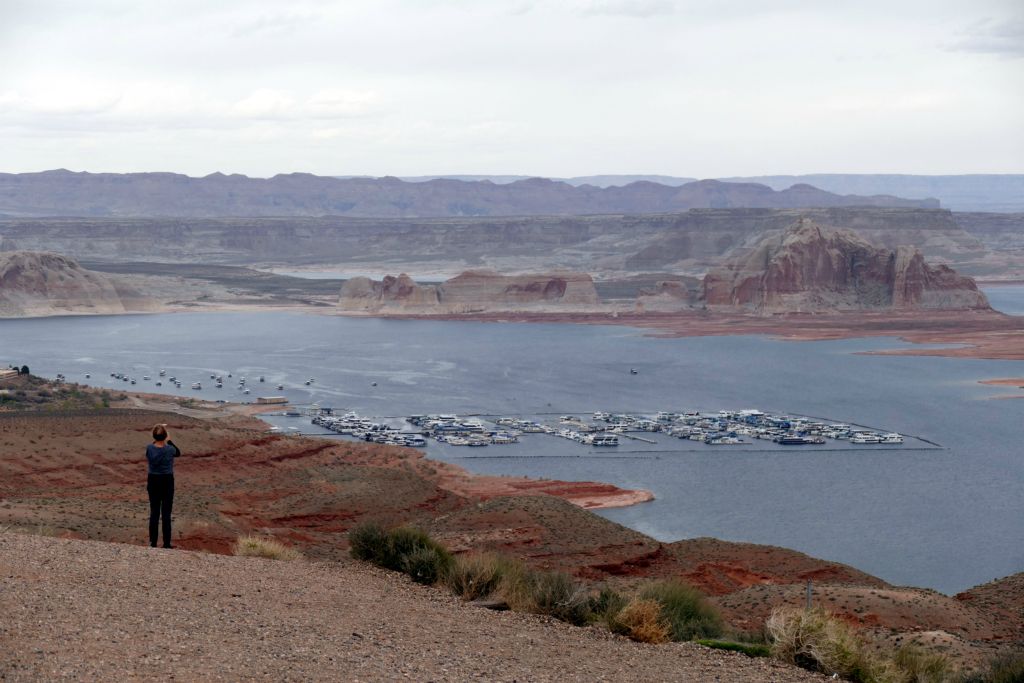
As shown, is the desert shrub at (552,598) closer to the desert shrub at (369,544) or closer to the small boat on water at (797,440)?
the desert shrub at (369,544)

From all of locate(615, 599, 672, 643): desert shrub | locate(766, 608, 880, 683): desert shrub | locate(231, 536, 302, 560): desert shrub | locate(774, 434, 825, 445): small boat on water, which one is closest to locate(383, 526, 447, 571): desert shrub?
locate(231, 536, 302, 560): desert shrub

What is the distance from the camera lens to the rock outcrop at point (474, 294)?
11512cm

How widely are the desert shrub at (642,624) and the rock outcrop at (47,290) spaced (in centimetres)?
10526

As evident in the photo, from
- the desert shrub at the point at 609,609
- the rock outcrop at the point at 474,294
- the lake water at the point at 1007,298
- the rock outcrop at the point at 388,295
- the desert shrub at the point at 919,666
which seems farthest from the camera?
the lake water at the point at 1007,298

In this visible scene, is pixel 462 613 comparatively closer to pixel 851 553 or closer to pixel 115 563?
pixel 115 563

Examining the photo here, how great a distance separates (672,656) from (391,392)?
1997 inches

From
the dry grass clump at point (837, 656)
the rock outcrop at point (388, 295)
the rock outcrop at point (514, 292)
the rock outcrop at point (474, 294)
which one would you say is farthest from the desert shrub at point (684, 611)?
the rock outcrop at point (514, 292)

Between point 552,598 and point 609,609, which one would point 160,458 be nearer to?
point 552,598

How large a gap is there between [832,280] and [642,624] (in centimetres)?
10735

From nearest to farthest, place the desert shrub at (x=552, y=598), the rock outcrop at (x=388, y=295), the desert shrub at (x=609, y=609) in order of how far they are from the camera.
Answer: the desert shrub at (x=609, y=609) < the desert shrub at (x=552, y=598) < the rock outcrop at (x=388, y=295)

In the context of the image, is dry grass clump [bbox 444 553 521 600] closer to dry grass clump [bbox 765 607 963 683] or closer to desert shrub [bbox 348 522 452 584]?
desert shrub [bbox 348 522 452 584]

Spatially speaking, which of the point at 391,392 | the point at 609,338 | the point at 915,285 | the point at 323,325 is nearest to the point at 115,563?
the point at 391,392

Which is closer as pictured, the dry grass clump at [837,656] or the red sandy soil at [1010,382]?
the dry grass clump at [837,656]

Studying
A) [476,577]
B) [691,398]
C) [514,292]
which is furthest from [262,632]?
[514,292]
